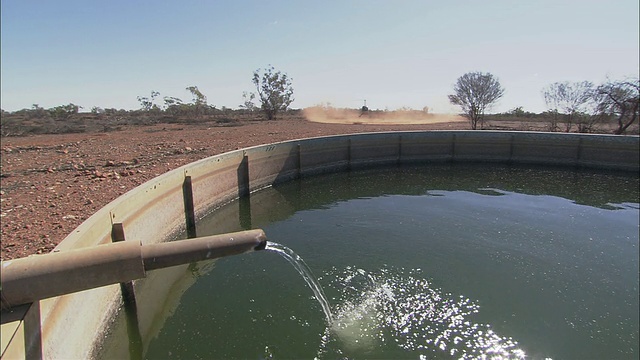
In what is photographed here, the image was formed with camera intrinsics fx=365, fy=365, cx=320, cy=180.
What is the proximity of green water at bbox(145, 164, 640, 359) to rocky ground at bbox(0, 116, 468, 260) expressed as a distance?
2.68 metres

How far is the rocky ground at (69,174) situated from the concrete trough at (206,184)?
104 centimetres

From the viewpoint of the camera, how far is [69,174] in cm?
1109

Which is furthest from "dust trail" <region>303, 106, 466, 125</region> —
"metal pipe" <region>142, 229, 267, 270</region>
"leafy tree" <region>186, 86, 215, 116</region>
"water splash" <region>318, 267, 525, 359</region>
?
"metal pipe" <region>142, 229, 267, 270</region>

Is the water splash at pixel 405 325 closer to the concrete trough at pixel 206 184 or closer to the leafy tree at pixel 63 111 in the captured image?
the concrete trough at pixel 206 184

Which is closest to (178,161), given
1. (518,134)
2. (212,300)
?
(212,300)

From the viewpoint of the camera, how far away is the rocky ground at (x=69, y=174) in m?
6.86

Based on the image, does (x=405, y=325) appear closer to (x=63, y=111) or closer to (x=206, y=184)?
(x=206, y=184)

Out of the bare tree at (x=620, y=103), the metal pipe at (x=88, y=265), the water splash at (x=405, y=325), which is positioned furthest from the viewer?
the bare tree at (x=620, y=103)

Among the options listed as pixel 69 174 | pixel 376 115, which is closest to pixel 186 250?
pixel 69 174

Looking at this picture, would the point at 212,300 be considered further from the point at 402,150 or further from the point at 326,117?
the point at 326,117

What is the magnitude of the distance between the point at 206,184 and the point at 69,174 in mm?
3988

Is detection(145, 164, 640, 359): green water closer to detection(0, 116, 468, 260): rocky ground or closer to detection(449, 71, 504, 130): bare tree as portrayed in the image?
detection(0, 116, 468, 260): rocky ground

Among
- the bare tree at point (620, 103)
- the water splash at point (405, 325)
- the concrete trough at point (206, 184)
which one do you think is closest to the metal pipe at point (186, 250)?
the concrete trough at point (206, 184)

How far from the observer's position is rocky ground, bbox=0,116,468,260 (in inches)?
270
